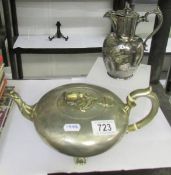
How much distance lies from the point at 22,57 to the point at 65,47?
44 cm

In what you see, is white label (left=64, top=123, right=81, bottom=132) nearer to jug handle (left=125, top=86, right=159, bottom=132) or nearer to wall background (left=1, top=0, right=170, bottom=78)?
jug handle (left=125, top=86, right=159, bottom=132)

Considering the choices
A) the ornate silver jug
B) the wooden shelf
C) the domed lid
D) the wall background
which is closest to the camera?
the domed lid

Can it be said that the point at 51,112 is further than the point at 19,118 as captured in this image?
No

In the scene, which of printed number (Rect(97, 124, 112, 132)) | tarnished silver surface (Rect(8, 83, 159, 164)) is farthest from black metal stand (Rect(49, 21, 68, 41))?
printed number (Rect(97, 124, 112, 132))

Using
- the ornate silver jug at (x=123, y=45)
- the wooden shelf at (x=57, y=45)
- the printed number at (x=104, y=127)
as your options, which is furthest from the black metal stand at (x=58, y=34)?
the printed number at (x=104, y=127)

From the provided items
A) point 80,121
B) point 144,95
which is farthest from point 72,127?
point 144,95

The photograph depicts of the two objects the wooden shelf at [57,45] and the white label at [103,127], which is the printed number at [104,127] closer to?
the white label at [103,127]

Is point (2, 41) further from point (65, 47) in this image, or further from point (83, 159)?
point (83, 159)

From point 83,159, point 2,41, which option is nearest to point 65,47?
point 2,41

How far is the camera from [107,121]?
528mm

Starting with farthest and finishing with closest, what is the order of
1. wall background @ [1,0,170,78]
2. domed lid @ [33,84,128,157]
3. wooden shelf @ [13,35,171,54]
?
wall background @ [1,0,170,78] < wooden shelf @ [13,35,171,54] < domed lid @ [33,84,128,157]

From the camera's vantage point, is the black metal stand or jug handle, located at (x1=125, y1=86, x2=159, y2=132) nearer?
jug handle, located at (x1=125, y1=86, x2=159, y2=132)

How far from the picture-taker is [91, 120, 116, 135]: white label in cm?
51

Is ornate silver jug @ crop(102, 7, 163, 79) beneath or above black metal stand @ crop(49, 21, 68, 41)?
above
